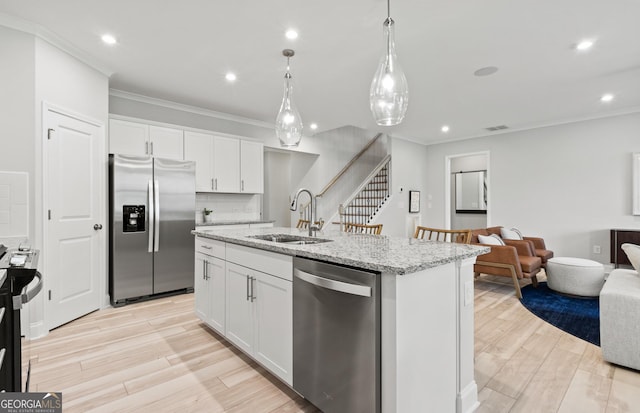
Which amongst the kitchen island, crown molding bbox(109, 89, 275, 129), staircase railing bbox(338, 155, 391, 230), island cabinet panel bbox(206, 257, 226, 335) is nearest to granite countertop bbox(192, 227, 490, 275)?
the kitchen island

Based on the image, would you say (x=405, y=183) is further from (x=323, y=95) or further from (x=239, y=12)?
(x=239, y=12)

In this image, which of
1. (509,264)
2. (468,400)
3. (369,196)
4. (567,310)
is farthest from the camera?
(369,196)

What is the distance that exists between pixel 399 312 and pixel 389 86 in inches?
58.4

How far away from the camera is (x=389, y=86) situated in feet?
6.88

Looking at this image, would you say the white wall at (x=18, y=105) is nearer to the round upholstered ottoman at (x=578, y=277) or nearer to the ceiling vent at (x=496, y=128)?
the round upholstered ottoman at (x=578, y=277)

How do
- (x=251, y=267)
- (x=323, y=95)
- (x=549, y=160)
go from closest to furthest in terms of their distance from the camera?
(x=251, y=267)
(x=323, y=95)
(x=549, y=160)

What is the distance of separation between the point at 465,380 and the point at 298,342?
0.96 meters

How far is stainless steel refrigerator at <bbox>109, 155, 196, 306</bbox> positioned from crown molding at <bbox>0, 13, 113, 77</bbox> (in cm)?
99

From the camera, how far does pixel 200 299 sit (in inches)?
117

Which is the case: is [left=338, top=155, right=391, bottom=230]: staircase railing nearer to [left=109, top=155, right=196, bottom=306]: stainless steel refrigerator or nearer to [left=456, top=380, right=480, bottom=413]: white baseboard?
[left=109, top=155, right=196, bottom=306]: stainless steel refrigerator

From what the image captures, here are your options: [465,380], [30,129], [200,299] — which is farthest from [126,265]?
[465,380]

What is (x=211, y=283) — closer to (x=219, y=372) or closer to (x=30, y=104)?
(x=219, y=372)

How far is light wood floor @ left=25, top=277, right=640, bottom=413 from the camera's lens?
5.99 feet

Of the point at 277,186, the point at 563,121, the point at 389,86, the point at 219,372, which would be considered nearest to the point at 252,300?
the point at 219,372
